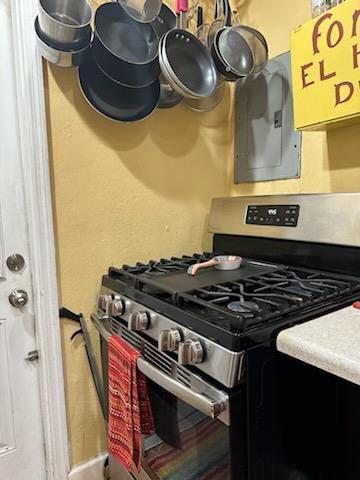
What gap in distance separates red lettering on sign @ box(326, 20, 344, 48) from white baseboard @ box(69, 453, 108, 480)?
1570 millimetres

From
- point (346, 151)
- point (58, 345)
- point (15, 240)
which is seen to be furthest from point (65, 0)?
point (58, 345)

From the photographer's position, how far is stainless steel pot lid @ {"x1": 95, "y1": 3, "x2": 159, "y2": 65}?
3.76 ft

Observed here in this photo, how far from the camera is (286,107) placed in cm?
127

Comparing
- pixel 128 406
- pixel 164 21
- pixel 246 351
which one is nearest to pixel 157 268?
pixel 128 406

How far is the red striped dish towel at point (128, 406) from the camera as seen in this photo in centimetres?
91

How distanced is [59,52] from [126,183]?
47 cm

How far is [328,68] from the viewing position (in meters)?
0.96

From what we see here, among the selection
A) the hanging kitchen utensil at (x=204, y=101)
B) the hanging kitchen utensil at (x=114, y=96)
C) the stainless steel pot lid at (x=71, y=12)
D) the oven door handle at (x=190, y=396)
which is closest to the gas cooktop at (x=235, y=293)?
the oven door handle at (x=190, y=396)

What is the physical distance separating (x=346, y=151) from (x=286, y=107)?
0.30m

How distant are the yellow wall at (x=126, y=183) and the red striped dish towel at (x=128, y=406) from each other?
0.31 metres

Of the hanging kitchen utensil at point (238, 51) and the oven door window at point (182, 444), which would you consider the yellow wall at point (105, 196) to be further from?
the oven door window at point (182, 444)

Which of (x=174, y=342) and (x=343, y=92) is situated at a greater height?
(x=343, y=92)

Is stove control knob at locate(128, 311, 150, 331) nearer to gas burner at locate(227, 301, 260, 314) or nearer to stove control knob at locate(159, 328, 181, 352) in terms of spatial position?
stove control knob at locate(159, 328, 181, 352)

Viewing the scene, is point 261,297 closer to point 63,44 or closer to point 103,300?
point 103,300
